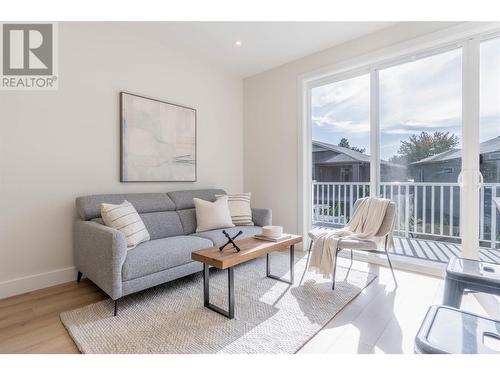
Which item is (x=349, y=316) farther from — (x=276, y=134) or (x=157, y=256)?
(x=276, y=134)

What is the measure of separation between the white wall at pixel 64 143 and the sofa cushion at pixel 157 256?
966 mm

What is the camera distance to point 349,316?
1838 millimetres

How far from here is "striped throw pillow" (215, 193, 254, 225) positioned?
3.21 meters

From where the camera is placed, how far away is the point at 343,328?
1691mm

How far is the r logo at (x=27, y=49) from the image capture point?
7.06 feet

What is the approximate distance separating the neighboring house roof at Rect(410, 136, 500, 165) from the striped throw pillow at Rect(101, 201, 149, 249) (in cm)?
298

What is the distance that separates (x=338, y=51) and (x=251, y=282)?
2916 millimetres

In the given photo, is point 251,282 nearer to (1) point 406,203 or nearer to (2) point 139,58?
(1) point 406,203

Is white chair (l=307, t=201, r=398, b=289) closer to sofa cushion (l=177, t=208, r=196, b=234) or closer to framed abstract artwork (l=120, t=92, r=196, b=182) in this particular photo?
sofa cushion (l=177, t=208, r=196, b=234)

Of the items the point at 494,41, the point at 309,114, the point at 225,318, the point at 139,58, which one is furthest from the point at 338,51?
the point at 225,318

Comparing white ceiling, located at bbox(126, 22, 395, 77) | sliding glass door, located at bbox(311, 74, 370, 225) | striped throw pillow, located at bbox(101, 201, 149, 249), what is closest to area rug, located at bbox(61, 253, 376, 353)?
striped throw pillow, located at bbox(101, 201, 149, 249)

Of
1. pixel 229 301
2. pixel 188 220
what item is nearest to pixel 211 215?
pixel 188 220

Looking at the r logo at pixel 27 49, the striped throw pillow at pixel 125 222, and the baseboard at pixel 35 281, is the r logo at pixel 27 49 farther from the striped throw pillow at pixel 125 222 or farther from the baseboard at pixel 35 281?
the baseboard at pixel 35 281

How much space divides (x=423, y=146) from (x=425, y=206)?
729 millimetres
